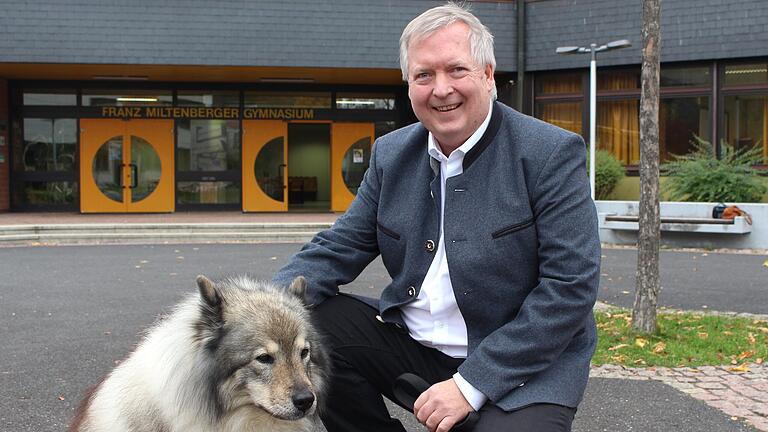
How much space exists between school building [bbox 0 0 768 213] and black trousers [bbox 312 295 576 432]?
16614mm

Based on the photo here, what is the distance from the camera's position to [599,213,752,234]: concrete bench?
1462 centimetres

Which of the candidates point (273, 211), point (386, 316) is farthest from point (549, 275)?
point (273, 211)

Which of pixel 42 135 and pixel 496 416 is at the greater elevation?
pixel 42 135

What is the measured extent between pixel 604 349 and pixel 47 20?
54.7 feet

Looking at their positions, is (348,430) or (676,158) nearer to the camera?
(348,430)

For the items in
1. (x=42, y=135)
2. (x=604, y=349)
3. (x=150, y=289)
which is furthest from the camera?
(x=42, y=135)

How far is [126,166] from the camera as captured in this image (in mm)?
22188

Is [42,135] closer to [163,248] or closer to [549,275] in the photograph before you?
[163,248]

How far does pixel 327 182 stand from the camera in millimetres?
24547

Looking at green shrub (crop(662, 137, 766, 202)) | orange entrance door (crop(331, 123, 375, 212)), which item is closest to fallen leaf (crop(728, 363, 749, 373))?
green shrub (crop(662, 137, 766, 202))

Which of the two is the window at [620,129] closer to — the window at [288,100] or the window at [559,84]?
the window at [559,84]

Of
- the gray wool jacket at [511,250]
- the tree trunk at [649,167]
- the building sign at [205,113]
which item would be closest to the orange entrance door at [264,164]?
the building sign at [205,113]

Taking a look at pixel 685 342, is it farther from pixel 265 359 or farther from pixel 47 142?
pixel 47 142

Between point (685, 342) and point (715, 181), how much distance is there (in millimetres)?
10585
